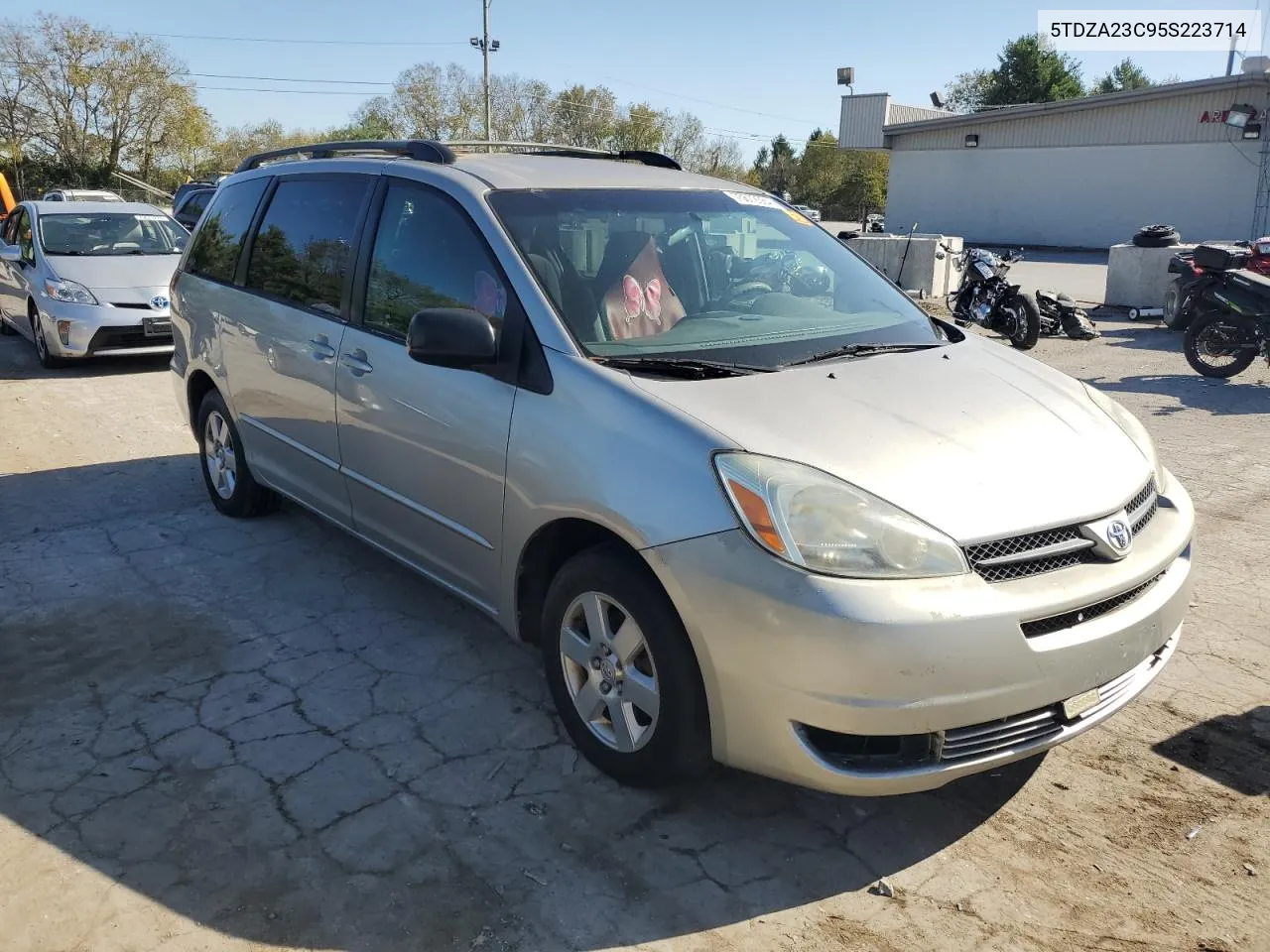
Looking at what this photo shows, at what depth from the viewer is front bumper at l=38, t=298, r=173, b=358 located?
948 cm

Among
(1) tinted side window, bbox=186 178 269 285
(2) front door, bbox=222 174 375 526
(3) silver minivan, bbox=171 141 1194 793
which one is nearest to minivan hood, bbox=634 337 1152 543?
(3) silver minivan, bbox=171 141 1194 793

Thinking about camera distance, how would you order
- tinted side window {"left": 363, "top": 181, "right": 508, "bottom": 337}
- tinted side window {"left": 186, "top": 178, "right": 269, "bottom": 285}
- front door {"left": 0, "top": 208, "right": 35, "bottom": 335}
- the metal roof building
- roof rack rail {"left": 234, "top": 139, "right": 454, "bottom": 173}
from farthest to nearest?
the metal roof building, front door {"left": 0, "top": 208, "right": 35, "bottom": 335}, tinted side window {"left": 186, "top": 178, "right": 269, "bottom": 285}, roof rack rail {"left": 234, "top": 139, "right": 454, "bottom": 173}, tinted side window {"left": 363, "top": 181, "right": 508, "bottom": 337}

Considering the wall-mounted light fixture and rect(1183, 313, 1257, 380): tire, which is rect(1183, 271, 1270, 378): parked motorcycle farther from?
the wall-mounted light fixture

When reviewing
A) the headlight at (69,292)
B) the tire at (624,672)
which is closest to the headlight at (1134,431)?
the tire at (624,672)

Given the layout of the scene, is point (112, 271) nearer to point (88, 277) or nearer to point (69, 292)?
point (88, 277)

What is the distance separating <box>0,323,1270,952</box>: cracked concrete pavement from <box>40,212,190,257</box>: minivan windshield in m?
7.14

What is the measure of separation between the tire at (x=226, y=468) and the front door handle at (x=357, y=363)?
1493 millimetres

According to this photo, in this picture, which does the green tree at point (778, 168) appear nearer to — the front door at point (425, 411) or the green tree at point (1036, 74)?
the green tree at point (1036, 74)

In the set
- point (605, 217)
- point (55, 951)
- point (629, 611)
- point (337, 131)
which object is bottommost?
point (55, 951)

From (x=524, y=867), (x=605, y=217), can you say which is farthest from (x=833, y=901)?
(x=605, y=217)

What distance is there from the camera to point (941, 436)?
9.21ft

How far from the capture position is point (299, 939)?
8.01 ft

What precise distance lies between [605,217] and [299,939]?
2.51 meters

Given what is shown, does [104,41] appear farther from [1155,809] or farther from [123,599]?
[1155,809]
